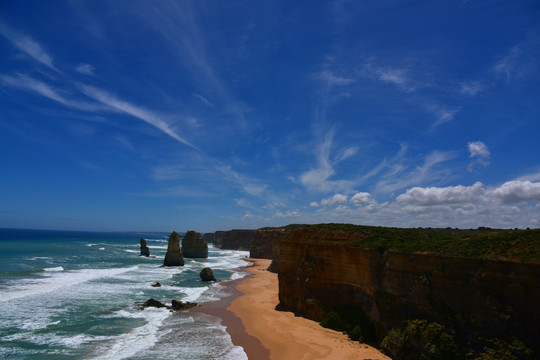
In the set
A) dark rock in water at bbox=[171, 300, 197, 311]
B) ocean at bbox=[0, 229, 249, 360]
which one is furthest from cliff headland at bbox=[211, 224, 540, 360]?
dark rock in water at bbox=[171, 300, 197, 311]

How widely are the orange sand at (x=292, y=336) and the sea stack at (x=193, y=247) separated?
51.2 meters

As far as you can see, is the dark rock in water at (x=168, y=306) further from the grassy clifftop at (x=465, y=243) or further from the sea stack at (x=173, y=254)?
the sea stack at (x=173, y=254)

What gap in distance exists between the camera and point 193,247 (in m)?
81.9

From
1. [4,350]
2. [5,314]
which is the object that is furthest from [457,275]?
[5,314]

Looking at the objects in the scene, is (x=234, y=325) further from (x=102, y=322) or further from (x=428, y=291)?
(x=428, y=291)

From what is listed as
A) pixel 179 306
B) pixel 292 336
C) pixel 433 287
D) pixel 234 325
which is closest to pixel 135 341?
pixel 234 325

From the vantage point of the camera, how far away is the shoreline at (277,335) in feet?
61.8

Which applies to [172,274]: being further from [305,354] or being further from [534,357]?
[534,357]

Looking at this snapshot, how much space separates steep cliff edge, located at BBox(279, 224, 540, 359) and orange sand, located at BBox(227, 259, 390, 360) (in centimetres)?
157

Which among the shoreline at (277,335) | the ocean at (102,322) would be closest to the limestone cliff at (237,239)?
the ocean at (102,322)

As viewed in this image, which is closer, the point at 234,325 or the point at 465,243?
the point at 465,243

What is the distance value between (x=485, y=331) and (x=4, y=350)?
1047 inches

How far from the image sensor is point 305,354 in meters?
18.9

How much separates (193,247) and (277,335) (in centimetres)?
6338
